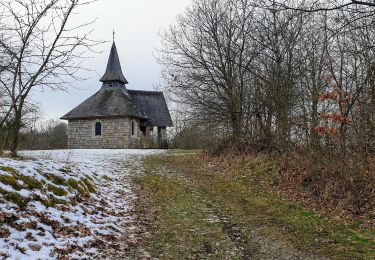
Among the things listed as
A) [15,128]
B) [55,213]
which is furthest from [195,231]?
[15,128]

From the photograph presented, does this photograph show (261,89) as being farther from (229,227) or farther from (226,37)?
(229,227)

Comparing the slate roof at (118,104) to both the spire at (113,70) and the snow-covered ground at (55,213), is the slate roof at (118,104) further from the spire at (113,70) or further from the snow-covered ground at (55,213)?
the snow-covered ground at (55,213)

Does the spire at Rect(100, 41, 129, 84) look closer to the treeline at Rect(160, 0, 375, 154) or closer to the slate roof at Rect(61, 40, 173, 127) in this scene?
the slate roof at Rect(61, 40, 173, 127)

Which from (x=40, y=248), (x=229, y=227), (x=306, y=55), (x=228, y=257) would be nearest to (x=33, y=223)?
(x=40, y=248)

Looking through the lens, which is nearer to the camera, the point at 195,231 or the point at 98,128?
the point at 195,231

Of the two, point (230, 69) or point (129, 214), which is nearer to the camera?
point (129, 214)

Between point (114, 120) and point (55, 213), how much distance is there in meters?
25.2

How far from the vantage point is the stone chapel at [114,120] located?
31656mm

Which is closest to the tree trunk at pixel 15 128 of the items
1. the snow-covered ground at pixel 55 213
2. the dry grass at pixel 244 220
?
the snow-covered ground at pixel 55 213

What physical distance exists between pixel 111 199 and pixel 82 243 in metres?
3.59

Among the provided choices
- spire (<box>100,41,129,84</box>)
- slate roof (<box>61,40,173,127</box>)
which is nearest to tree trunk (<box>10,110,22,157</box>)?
slate roof (<box>61,40,173,127</box>)

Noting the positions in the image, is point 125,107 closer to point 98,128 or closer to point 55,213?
point 98,128

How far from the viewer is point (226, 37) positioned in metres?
21.3

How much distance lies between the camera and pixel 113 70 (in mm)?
34719
